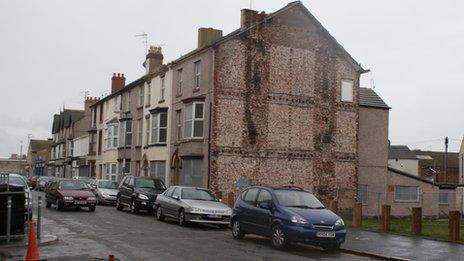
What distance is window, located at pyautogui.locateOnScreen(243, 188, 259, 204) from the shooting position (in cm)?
1755

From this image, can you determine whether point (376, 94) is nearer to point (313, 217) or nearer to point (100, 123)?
point (313, 217)

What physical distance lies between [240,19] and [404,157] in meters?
49.7

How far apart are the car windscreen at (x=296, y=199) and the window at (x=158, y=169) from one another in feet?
67.3

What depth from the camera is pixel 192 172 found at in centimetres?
3231

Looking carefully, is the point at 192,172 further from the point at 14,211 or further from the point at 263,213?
the point at 14,211

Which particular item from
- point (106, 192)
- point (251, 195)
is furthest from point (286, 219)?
point (106, 192)

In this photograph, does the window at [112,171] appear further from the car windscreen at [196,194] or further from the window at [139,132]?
the car windscreen at [196,194]

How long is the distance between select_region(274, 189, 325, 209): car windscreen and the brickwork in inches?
531

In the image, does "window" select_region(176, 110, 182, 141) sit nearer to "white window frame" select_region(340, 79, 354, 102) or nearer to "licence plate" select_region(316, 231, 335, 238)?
"white window frame" select_region(340, 79, 354, 102)

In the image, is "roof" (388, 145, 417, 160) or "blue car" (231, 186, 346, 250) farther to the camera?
"roof" (388, 145, 417, 160)

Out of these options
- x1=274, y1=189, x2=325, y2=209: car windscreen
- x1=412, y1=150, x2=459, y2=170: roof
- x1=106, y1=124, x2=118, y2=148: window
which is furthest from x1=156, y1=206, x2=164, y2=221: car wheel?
x1=412, y1=150, x2=459, y2=170: roof

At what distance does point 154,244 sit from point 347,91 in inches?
876

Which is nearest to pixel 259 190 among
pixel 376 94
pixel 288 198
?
pixel 288 198

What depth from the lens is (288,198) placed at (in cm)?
1670
